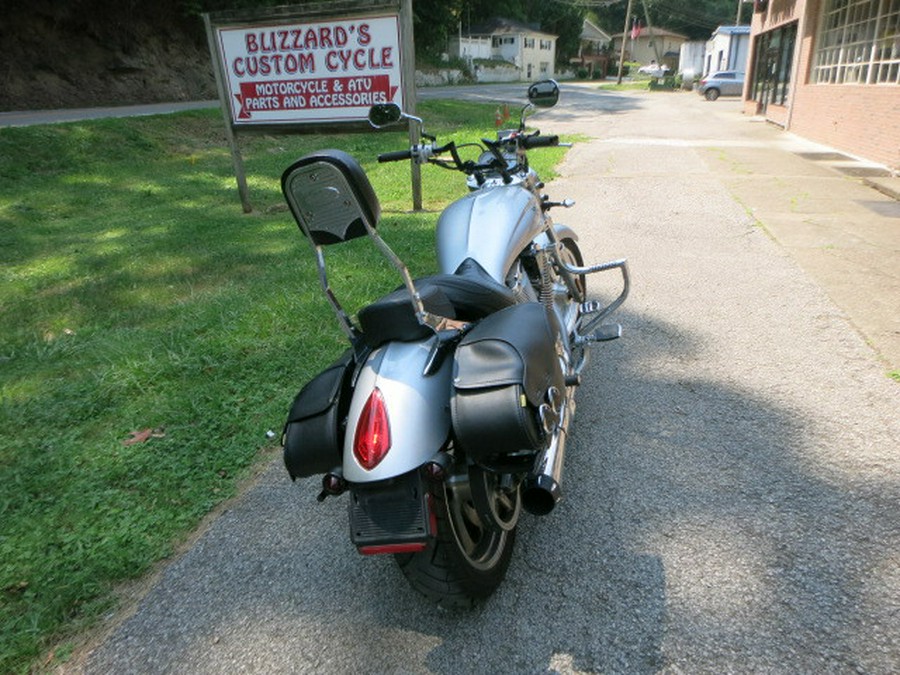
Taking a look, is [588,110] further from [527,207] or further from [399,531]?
[399,531]

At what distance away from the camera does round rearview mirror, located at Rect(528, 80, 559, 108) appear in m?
3.50

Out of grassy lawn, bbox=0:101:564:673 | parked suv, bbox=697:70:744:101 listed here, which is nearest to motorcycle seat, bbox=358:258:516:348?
A: grassy lawn, bbox=0:101:564:673

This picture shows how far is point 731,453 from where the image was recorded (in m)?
2.79

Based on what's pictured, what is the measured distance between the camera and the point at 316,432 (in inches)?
70.7

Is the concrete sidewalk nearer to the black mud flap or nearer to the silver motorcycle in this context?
the silver motorcycle

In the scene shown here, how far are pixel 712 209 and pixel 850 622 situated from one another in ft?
20.1

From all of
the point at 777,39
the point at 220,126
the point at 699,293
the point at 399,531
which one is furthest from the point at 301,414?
the point at 777,39

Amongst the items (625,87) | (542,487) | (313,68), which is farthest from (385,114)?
(625,87)

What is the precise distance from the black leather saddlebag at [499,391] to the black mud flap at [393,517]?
0.20 metres

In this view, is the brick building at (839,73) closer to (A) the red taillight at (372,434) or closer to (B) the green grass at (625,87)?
(A) the red taillight at (372,434)

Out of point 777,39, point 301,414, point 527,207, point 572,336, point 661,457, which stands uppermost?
point 777,39

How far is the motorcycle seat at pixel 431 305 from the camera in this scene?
6.15ft

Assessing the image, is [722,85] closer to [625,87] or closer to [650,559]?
[625,87]

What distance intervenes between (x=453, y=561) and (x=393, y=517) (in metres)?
0.29
